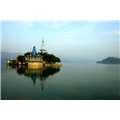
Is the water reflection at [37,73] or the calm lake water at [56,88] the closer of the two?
the calm lake water at [56,88]

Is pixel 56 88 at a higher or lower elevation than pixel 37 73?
lower

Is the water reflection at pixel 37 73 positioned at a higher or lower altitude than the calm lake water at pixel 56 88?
higher

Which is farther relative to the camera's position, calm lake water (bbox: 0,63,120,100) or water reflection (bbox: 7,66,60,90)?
water reflection (bbox: 7,66,60,90)

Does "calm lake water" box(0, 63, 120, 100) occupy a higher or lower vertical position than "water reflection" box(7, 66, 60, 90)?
lower

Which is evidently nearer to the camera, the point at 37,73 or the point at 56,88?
the point at 56,88
